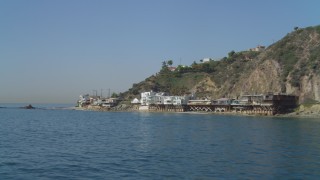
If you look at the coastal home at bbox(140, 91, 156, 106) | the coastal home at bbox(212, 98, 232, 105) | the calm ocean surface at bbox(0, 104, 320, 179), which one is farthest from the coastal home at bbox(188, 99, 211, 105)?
the calm ocean surface at bbox(0, 104, 320, 179)

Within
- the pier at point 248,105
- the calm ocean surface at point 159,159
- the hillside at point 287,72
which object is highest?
the hillside at point 287,72

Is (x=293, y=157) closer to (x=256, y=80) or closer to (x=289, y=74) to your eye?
(x=289, y=74)

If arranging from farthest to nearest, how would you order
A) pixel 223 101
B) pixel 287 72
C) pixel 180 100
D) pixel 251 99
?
pixel 180 100 < pixel 223 101 < pixel 251 99 < pixel 287 72

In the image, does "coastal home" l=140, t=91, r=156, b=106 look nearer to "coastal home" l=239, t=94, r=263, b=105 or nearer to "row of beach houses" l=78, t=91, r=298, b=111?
"row of beach houses" l=78, t=91, r=298, b=111

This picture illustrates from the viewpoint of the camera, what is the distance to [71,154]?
3778 centimetres

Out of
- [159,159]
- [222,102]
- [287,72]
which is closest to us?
[159,159]

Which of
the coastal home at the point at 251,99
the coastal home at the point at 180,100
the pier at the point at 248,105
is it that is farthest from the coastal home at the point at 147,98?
the coastal home at the point at 251,99

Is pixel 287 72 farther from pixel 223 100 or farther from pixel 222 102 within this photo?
pixel 222 102

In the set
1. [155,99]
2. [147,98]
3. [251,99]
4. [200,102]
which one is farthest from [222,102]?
[147,98]

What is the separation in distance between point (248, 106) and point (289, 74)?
17.9 m

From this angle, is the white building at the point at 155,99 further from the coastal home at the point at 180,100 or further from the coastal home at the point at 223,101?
the coastal home at the point at 223,101

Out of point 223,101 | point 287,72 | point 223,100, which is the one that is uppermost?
point 287,72

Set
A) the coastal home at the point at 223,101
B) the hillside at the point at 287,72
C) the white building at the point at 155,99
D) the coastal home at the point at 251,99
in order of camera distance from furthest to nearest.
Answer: the white building at the point at 155,99 < the coastal home at the point at 223,101 < the coastal home at the point at 251,99 < the hillside at the point at 287,72

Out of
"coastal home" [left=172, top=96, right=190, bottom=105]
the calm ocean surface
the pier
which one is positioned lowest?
the calm ocean surface
